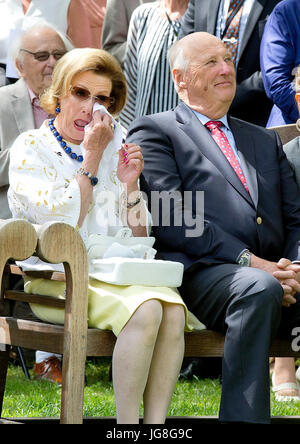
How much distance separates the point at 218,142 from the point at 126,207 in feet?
2.12

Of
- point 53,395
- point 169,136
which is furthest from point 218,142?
point 53,395

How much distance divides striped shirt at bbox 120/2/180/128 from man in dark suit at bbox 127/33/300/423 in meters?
0.95

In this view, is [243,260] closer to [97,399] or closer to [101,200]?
[101,200]

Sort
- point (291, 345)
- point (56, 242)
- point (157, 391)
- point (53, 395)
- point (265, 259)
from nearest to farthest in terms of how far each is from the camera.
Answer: point (56, 242) → point (157, 391) → point (291, 345) → point (265, 259) → point (53, 395)

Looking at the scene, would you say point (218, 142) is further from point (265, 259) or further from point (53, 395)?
point (53, 395)

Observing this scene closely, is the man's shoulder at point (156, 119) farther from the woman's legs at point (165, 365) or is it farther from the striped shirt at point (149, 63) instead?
the striped shirt at point (149, 63)

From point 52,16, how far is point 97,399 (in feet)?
9.07

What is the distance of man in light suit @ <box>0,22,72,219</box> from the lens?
16.3ft

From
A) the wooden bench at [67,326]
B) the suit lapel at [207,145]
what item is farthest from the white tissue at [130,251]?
the suit lapel at [207,145]

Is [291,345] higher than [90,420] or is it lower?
higher

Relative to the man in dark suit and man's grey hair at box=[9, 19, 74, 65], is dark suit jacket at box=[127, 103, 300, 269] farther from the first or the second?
man's grey hair at box=[9, 19, 74, 65]

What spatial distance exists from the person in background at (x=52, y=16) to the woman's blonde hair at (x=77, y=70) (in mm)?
2018

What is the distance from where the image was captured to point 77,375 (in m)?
3.01

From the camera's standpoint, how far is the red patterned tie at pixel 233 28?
5219 millimetres
